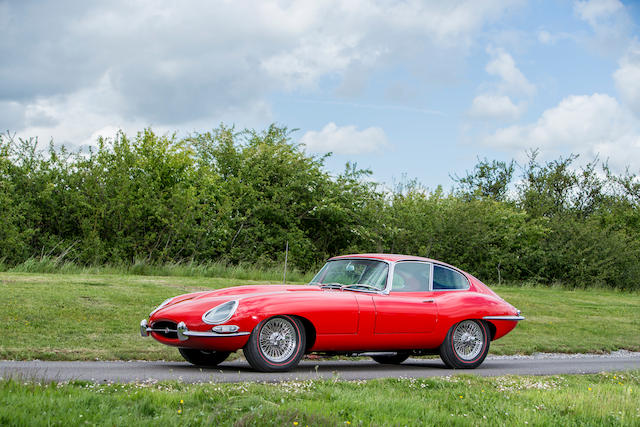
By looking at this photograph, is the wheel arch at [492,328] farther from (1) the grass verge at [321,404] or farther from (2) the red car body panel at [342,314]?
(1) the grass verge at [321,404]

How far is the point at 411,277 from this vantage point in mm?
10742

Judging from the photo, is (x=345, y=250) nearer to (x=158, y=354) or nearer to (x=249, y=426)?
(x=158, y=354)

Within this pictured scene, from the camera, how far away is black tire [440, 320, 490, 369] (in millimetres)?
10633

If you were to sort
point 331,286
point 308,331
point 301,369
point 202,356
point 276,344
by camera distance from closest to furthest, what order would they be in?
point 276,344, point 308,331, point 301,369, point 202,356, point 331,286

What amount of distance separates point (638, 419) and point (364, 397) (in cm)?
250

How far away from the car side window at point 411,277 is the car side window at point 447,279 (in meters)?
0.15

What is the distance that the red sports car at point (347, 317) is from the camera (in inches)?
344

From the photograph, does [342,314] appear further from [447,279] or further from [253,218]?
[253,218]

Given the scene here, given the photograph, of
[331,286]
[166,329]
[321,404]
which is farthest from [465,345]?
[321,404]

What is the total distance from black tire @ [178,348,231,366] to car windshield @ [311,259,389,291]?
1835 mm

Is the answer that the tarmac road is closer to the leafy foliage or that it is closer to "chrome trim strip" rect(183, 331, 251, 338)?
"chrome trim strip" rect(183, 331, 251, 338)

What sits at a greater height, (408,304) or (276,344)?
(408,304)

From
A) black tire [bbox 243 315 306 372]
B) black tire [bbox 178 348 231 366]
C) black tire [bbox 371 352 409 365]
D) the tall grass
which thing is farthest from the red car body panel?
the tall grass

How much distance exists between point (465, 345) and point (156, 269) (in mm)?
14835
